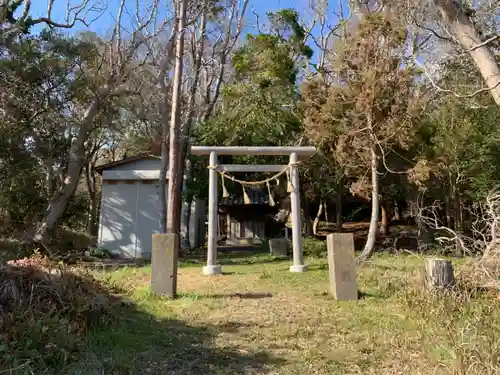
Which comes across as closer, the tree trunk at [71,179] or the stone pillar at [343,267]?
the stone pillar at [343,267]

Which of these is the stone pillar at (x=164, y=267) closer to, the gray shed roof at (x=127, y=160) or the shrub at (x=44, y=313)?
the shrub at (x=44, y=313)

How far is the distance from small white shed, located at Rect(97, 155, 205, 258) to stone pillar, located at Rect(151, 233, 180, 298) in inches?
375

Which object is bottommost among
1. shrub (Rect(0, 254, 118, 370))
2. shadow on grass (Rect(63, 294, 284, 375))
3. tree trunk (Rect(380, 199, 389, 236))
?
shadow on grass (Rect(63, 294, 284, 375))

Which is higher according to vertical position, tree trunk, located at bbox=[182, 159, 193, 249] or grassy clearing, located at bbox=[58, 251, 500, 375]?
tree trunk, located at bbox=[182, 159, 193, 249]

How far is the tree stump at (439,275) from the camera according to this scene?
256 inches

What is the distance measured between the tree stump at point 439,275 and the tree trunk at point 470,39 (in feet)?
8.90

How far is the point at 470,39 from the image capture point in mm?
7230

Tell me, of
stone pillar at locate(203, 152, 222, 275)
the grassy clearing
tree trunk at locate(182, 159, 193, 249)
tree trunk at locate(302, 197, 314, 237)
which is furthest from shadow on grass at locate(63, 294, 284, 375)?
tree trunk at locate(302, 197, 314, 237)

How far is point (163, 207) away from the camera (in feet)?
49.5

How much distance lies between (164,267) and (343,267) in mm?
2989

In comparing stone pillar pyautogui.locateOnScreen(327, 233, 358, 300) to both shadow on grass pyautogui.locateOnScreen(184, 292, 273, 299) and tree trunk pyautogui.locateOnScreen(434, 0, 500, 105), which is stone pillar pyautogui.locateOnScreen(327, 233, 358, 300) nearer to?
shadow on grass pyautogui.locateOnScreen(184, 292, 273, 299)

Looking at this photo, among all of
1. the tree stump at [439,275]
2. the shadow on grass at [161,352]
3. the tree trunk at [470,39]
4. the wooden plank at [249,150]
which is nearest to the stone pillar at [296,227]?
the wooden plank at [249,150]

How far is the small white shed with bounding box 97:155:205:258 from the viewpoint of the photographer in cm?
1684

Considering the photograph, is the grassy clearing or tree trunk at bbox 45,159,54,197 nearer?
the grassy clearing
